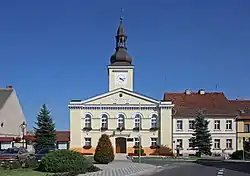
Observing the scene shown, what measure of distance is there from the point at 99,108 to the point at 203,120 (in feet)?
50.6

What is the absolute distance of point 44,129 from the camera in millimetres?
63000

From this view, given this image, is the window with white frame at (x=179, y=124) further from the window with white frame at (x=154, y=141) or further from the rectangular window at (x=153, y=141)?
the rectangular window at (x=153, y=141)

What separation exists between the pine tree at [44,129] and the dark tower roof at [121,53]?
47.2ft

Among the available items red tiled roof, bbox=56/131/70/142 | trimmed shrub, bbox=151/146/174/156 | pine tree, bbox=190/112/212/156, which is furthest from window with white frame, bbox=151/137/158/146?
red tiled roof, bbox=56/131/70/142

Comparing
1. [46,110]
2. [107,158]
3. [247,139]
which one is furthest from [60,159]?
[247,139]

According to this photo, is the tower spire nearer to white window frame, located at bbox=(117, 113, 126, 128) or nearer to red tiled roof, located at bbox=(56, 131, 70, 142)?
white window frame, located at bbox=(117, 113, 126, 128)

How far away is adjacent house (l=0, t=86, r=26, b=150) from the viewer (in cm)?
6328

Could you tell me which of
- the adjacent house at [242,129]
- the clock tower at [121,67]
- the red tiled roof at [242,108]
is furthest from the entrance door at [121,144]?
the red tiled roof at [242,108]

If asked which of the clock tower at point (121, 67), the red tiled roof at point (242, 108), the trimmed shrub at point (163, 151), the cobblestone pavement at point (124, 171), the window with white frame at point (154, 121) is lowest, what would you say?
the trimmed shrub at point (163, 151)

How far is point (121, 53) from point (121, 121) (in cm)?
1079

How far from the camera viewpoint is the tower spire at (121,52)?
236 feet

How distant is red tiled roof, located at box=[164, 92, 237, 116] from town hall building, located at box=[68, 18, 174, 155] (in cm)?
372

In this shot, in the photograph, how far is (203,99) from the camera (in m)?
75.1

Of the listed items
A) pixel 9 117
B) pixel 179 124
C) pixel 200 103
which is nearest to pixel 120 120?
pixel 179 124
